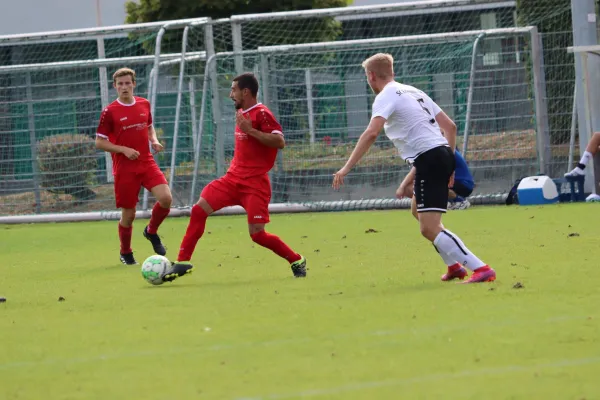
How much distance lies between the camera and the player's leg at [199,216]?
9.92 meters

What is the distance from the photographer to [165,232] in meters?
17.1

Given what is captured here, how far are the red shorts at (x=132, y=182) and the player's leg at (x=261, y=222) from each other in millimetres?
2482

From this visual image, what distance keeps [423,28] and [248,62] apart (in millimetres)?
8026

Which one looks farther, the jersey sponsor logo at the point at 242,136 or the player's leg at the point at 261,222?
the jersey sponsor logo at the point at 242,136

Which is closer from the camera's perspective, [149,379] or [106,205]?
[149,379]

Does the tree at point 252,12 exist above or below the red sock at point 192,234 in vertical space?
above

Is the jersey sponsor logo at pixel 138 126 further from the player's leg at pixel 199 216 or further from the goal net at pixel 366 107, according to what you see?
the goal net at pixel 366 107

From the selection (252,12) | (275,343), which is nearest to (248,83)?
(275,343)

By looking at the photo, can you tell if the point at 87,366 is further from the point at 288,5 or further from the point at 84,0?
the point at 84,0

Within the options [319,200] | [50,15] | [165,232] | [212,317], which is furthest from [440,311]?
[50,15]

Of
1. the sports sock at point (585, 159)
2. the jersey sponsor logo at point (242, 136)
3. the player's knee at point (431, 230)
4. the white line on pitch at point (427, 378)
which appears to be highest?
the jersey sponsor logo at point (242, 136)

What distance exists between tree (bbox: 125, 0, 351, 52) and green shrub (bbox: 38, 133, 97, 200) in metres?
3.49

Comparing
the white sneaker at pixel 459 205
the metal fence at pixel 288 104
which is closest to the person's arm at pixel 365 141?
the white sneaker at pixel 459 205

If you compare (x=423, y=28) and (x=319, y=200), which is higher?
(x=423, y=28)
